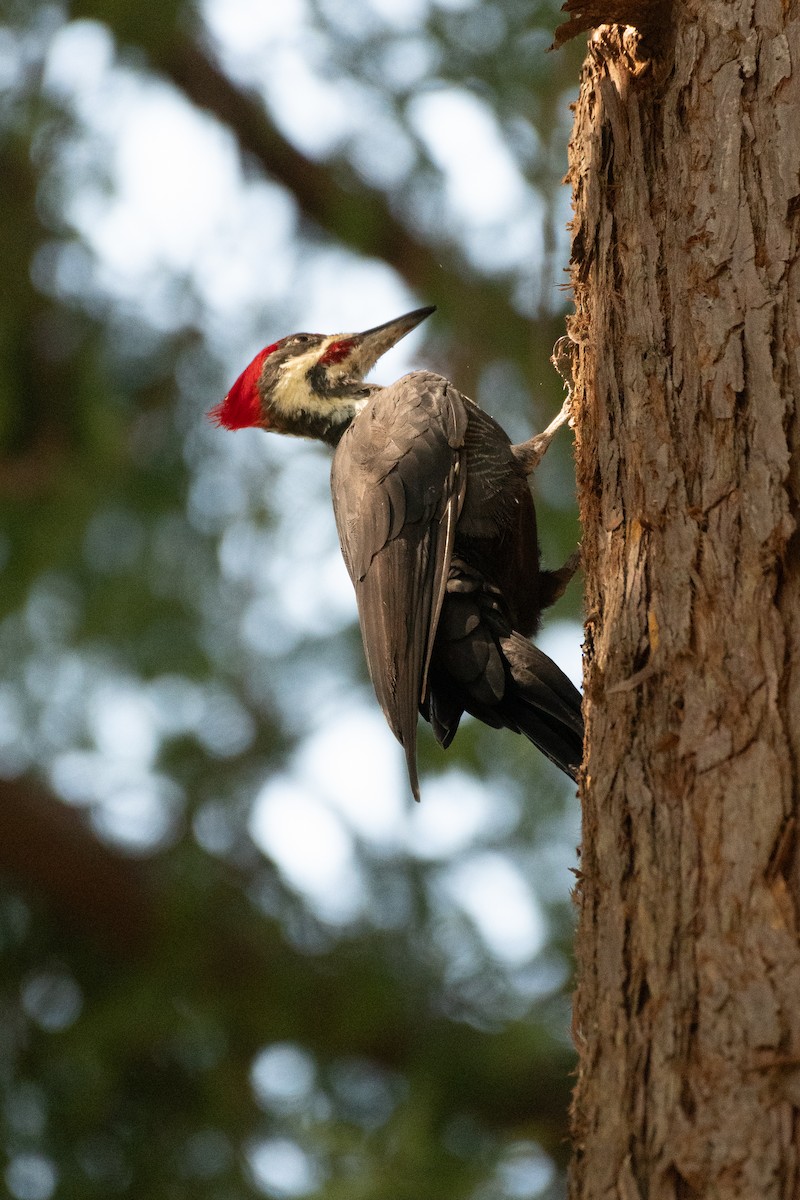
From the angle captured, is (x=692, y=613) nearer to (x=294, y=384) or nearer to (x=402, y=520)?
(x=402, y=520)

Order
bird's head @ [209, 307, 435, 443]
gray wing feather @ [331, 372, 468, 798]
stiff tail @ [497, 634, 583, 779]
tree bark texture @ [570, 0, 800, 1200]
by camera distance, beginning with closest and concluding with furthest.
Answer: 1. tree bark texture @ [570, 0, 800, 1200]
2. stiff tail @ [497, 634, 583, 779]
3. gray wing feather @ [331, 372, 468, 798]
4. bird's head @ [209, 307, 435, 443]

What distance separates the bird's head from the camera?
4434mm

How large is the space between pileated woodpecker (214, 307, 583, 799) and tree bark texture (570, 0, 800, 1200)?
2.35 ft

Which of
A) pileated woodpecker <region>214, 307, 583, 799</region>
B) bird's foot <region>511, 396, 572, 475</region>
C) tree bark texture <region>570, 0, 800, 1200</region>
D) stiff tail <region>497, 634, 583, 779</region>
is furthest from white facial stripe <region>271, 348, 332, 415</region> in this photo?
tree bark texture <region>570, 0, 800, 1200</region>

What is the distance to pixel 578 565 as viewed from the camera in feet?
12.0

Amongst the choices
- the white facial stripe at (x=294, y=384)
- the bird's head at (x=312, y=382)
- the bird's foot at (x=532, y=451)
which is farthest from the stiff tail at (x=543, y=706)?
the white facial stripe at (x=294, y=384)

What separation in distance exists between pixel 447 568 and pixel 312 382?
145 centimetres

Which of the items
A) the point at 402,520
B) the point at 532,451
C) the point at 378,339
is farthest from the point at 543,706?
the point at 378,339

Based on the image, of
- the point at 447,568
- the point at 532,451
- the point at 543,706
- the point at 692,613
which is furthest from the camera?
the point at 532,451

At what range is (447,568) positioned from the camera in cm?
329

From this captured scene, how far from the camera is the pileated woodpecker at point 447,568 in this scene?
3.07m

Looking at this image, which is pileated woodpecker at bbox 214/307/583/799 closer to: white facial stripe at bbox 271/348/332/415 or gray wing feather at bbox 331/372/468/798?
gray wing feather at bbox 331/372/468/798

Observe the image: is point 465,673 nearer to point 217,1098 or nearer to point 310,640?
point 217,1098

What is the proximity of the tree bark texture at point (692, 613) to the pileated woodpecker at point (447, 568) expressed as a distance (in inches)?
28.2
